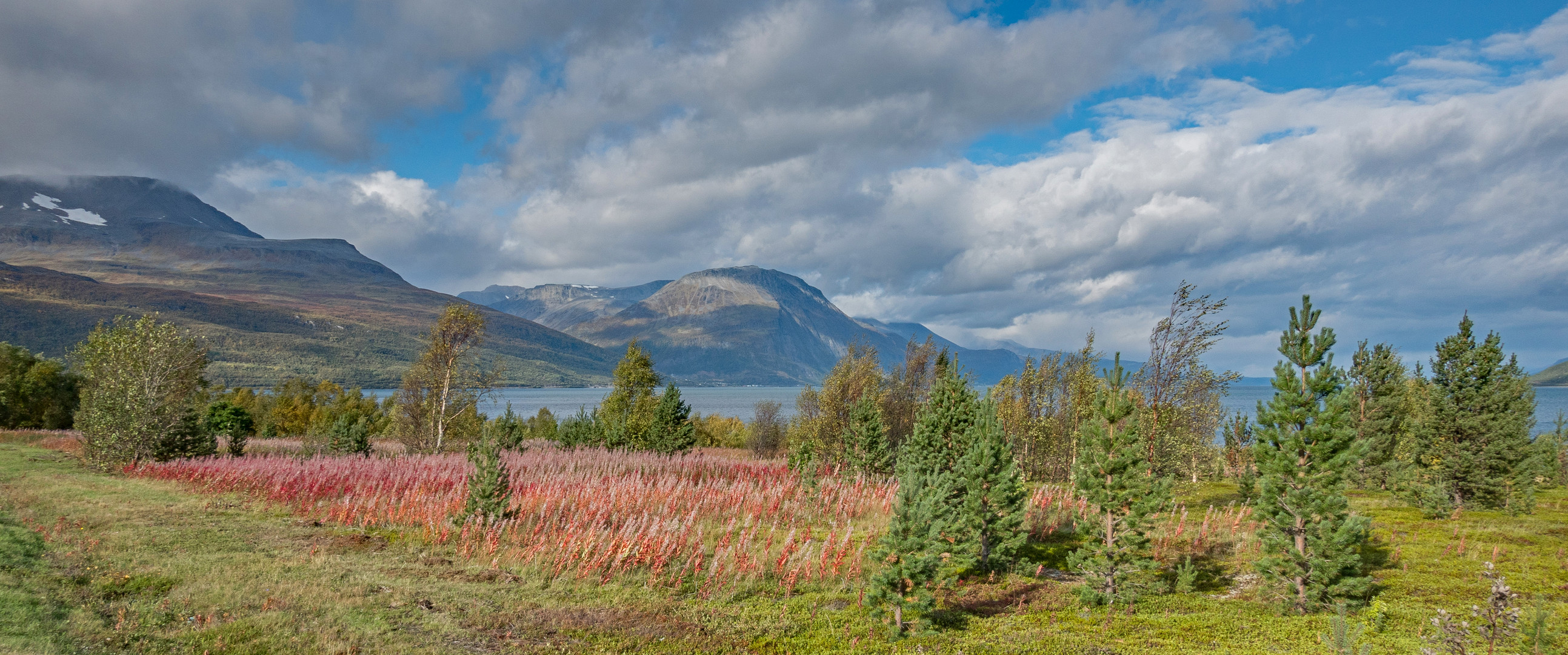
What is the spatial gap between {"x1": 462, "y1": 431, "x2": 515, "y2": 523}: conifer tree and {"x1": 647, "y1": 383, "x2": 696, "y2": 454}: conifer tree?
16.1 metres

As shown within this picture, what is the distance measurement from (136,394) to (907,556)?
93.8ft

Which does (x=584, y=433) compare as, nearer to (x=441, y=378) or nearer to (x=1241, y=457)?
(x=441, y=378)

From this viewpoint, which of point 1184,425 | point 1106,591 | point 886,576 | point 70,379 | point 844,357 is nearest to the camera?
point 886,576

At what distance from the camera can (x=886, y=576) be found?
808cm

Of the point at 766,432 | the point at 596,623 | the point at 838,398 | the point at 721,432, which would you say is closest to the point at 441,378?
the point at 838,398

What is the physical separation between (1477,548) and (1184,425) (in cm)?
1132

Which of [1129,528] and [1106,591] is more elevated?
[1129,528]

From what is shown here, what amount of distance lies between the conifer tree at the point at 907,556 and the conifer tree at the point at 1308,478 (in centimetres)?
596

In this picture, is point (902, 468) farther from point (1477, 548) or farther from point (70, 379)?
point (70, 379)

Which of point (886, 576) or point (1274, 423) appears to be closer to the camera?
point (886, 576)

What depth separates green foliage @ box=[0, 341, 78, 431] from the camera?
40.7 metres

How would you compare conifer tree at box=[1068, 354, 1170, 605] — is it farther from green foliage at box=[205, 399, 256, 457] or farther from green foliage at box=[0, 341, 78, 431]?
green foliage at box=[0, 341, 78, 431]

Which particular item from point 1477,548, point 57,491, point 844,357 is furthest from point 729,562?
point 844,357

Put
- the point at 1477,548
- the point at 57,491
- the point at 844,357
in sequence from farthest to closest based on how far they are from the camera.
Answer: the point at 844,357
the point at 57,491
the point at 1477,548
